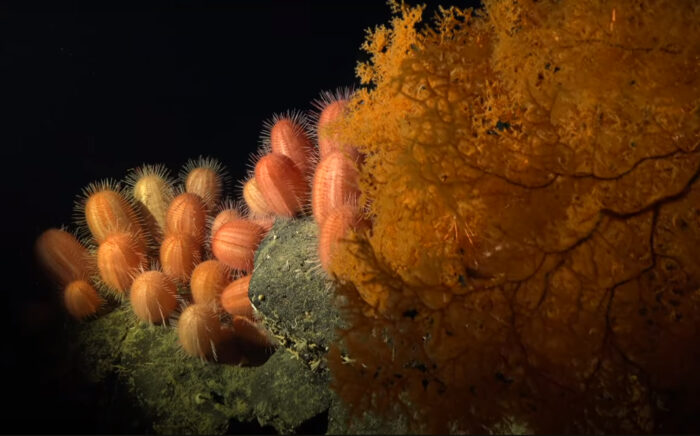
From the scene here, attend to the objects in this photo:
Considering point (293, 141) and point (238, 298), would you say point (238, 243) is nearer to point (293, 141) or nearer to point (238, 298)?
point (238, 298)

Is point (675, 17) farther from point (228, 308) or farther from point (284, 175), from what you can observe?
point (228, 308)

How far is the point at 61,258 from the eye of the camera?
3.55m

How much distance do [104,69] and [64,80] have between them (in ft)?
1.28

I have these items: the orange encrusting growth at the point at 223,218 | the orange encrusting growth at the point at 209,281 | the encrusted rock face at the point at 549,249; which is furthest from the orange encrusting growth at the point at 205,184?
the encrusted rock face at the point at 549,249

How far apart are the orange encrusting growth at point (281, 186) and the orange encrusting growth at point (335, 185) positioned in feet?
0.83

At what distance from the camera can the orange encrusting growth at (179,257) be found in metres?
3.35

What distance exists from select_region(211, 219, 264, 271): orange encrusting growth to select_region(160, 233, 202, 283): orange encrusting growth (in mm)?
378

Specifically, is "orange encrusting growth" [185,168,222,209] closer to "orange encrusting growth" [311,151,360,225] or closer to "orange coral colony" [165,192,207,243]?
"orange coral colony" [165,192,207,243]

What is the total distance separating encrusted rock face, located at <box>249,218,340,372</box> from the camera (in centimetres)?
242

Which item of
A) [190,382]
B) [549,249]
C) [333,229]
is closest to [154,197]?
[190,382]

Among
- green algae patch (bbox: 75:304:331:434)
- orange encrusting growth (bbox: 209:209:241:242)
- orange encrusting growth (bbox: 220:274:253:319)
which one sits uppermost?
orange encrusting growth (bbox: 209:209:241:242)

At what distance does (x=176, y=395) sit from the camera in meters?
2.84

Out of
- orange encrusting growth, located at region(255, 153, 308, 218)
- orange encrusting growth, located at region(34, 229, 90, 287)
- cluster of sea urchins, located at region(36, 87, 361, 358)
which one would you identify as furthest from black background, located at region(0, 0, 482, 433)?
orange encrusting growth, located at region(255, 153, 308, 218)

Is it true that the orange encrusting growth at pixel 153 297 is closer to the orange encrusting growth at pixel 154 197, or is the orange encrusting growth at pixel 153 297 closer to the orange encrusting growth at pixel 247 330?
the orange encrusting growth at pixel 247 330
